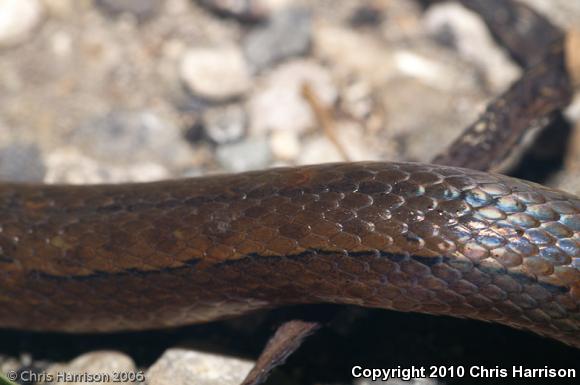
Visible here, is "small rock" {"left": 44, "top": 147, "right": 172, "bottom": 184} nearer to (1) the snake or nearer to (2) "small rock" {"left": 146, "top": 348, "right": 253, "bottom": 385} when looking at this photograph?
(1) the snake

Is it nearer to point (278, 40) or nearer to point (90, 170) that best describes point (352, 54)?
point (278, 40)

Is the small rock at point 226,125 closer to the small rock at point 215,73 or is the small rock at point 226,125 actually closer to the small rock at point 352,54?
the small rock at point 215,73

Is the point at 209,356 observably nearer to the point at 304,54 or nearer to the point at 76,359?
Result: the point at 76,359

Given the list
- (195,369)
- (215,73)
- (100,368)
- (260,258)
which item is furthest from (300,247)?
(215,73)

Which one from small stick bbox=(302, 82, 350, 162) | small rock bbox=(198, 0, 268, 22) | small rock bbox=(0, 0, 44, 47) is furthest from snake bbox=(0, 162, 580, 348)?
small rock bbox=(198, 0, 268, 22)

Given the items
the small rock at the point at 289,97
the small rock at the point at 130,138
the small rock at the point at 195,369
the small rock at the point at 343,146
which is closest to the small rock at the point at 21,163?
the small rock at the point at 130,138

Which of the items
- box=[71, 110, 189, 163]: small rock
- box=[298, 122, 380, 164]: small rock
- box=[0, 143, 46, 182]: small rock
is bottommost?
box=[0, 143, 46, 182]: small rock

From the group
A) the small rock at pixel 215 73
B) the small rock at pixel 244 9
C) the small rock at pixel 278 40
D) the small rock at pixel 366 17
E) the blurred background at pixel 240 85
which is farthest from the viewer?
the small rock at pixel 366 17
